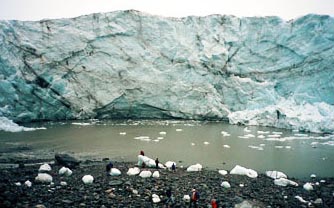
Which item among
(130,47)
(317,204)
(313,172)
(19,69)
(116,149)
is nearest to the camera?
(317,204)

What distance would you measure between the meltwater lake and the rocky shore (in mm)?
2152

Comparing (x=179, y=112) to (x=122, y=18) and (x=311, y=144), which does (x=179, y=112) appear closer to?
(x=122, y=18)

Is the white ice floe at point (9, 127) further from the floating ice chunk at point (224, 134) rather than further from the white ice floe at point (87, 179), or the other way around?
the white ice floe at point (87, 179)

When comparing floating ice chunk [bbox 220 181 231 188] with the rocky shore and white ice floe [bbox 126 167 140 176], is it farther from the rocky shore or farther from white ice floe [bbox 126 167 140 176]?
white ice floe [bbox 126 167 140 176]

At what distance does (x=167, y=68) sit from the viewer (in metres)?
30.3

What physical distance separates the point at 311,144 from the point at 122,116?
15.9 metres

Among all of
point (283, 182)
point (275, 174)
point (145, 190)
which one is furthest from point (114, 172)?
point (275, 174)

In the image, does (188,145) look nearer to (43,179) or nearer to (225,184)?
(225,184)

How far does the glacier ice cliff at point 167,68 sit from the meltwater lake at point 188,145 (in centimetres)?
333

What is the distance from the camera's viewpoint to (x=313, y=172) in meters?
13.3

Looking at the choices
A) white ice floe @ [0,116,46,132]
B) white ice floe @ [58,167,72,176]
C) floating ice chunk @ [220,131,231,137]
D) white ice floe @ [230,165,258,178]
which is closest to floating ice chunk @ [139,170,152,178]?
white ice floe @ [58,167,72,176]

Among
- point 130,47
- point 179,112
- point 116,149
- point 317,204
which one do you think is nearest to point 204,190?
point 317,204

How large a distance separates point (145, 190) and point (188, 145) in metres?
8.80

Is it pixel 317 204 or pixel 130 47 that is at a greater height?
pixel 130 47
